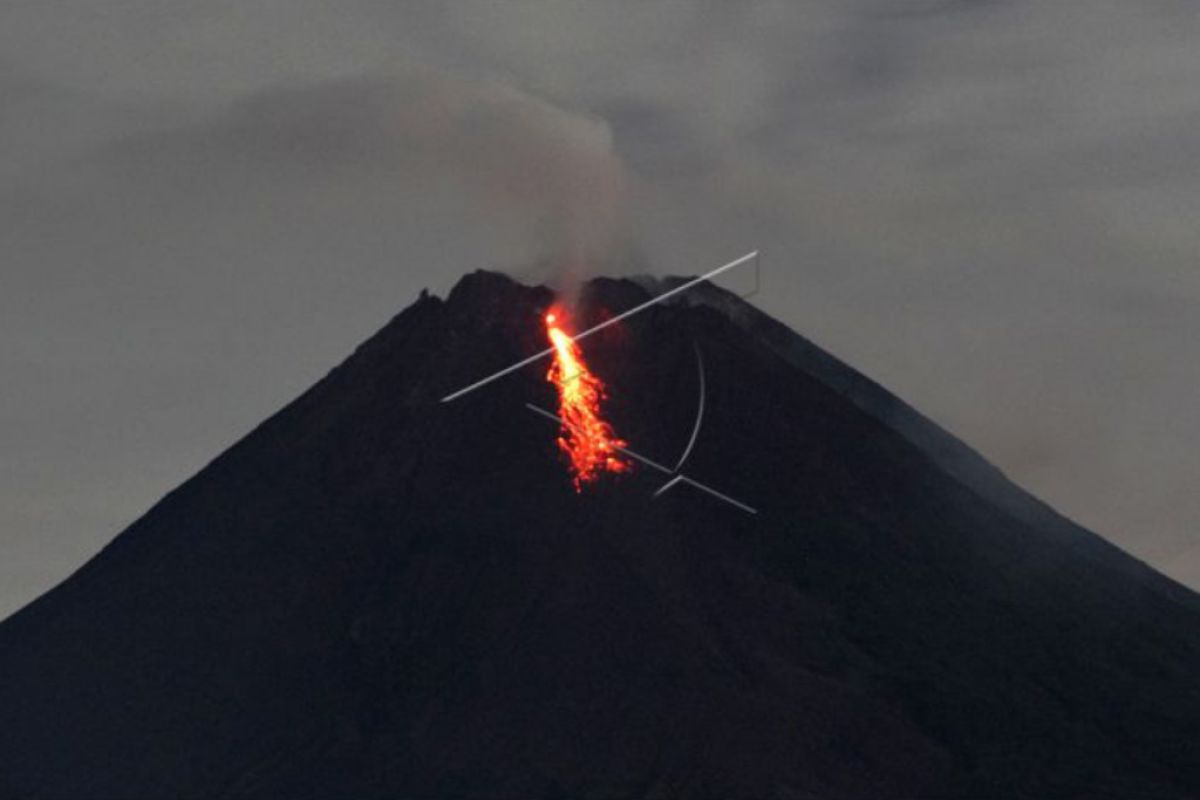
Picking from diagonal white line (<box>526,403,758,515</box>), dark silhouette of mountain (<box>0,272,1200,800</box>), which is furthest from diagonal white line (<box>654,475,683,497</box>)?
dark silhouette of mountain (<box>0,272,1200,800</box>)

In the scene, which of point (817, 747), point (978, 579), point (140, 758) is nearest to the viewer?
point (817, 747)

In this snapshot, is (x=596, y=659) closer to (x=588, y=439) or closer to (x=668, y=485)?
(x=668, y=485)

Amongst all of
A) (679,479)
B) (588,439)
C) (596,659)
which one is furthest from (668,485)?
(596,659)

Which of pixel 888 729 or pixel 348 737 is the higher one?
pixel 888 729

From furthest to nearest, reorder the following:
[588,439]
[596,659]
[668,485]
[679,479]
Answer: [588,439]
[679,479]
[668,485]
[596,659]

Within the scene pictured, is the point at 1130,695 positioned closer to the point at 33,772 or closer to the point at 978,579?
the point at 978,579

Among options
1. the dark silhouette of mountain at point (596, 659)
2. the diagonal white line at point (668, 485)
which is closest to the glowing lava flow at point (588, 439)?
the dark silhouette of mountain at point (596, 659)

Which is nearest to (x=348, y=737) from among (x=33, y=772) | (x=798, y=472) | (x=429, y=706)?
(x=429, y=706)

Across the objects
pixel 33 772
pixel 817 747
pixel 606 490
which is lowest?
pixel 33 772

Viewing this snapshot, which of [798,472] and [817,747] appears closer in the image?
[817,747]
